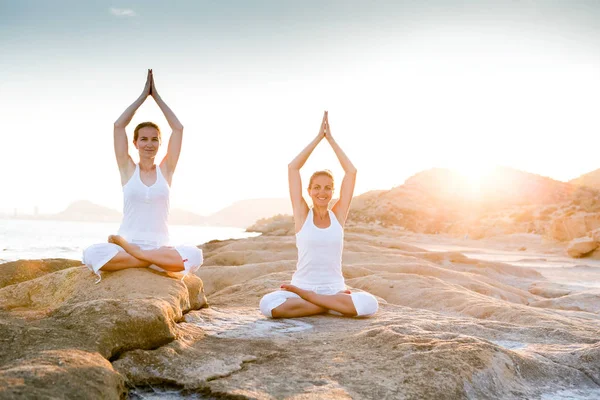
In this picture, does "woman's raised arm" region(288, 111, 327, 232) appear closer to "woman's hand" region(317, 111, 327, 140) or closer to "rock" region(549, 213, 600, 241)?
"woman's hand" region(317, 111, 327, 140)

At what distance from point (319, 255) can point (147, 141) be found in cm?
198

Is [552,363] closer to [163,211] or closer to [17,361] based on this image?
[17,361]

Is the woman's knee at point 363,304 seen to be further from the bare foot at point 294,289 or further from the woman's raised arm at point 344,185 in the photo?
the woman's raised arm at point 344,185

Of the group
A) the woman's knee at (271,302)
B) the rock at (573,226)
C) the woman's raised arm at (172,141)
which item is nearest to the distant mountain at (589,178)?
the rock at (573,226)

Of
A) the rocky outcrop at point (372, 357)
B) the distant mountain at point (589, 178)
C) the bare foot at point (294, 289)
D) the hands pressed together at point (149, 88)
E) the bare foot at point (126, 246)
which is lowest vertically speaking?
the rocky outcrop at point (372, 357)

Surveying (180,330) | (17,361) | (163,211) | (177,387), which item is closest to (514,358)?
(177,387)

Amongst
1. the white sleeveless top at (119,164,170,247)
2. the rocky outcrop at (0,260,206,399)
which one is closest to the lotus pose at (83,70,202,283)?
the white sleeveless top at (119,164,170,247)

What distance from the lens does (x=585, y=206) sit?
107 ft

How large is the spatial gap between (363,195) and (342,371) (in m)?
55.0

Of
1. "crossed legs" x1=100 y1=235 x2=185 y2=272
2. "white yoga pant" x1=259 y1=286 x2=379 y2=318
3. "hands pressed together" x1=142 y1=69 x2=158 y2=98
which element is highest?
"hands pressed together" x1=142 y1=69 x2=158 y2=98

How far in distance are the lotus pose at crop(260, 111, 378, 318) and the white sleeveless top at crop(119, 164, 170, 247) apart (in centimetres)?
123

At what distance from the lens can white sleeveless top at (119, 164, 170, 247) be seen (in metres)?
4.93

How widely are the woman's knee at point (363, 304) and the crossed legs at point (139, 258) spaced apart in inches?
65.9

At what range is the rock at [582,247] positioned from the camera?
1667cm
